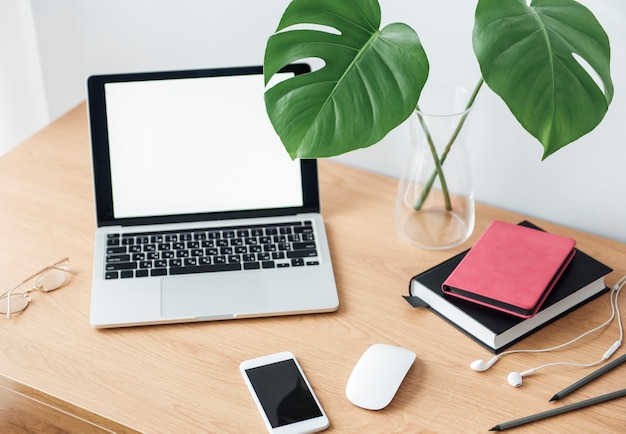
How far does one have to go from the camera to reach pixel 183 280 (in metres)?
1.15

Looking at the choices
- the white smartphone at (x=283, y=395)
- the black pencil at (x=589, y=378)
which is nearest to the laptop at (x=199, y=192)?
the white smartphone at (x=283, y=395)

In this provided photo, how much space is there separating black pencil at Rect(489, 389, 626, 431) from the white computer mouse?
13 centimetres

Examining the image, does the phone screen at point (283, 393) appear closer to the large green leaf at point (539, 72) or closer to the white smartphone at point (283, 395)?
the white smartphone at point (283, 395)

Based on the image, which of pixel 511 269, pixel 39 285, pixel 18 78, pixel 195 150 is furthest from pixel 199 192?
pixel 18 78

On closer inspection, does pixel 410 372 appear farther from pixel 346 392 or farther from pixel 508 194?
pixel 508 194

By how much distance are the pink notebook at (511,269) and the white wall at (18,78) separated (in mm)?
1086

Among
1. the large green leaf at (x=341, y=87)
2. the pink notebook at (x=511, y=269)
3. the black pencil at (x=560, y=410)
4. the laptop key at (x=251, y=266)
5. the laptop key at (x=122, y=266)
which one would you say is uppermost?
the large green leaf at (x=341, y=87)

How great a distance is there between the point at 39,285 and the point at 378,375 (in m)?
0.52

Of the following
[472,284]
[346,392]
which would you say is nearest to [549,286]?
[472,284]

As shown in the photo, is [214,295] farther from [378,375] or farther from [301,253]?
[378,375]

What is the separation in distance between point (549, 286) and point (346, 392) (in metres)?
0.32

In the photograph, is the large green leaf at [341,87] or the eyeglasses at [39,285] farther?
the eyeglasses at [39,285]

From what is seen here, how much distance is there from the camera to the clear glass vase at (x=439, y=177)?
3.84ft

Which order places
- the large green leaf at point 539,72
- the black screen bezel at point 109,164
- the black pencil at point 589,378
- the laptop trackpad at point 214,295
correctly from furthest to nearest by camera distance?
1. the black screen bezel at point 109,164
2. the laptop trackpad at point 214,295
3. the black pencil at point 589,378
4. the large green leaf at point 539,72
